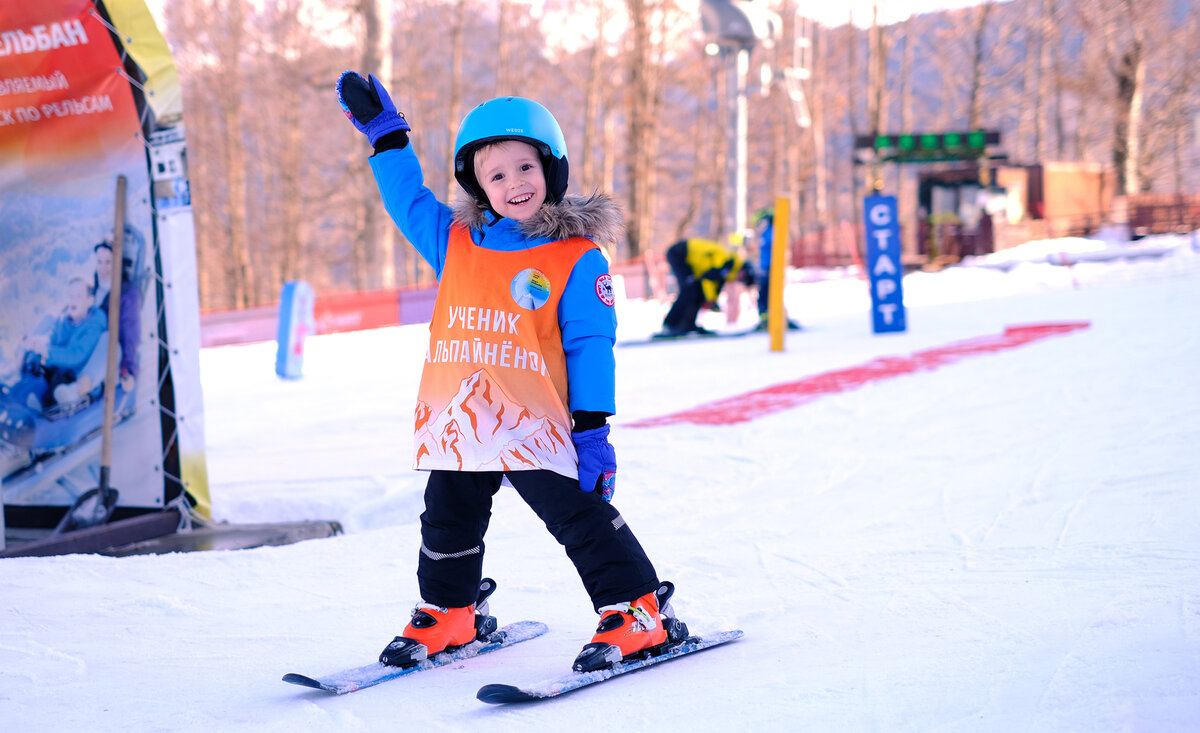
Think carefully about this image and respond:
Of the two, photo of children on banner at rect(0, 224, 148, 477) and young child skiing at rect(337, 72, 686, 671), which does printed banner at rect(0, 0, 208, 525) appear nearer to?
photo of children on banner at rect(0, 224, 148, 477)

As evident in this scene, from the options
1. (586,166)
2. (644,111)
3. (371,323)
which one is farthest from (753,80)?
(371,323)

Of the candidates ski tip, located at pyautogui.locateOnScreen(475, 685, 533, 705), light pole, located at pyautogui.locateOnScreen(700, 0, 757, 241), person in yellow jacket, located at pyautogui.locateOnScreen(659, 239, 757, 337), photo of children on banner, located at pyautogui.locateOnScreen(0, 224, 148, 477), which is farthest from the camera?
light pole, located at pyautogui.locateOnScreen(700, 0, 757, 241)

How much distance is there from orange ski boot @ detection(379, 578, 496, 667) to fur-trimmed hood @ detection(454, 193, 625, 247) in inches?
37.7

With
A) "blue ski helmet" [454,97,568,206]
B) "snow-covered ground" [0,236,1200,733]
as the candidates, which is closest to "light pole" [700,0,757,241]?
"snow-covered ground" [0,236,1200,733]

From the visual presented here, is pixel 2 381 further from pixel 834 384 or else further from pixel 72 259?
pixel 834 384

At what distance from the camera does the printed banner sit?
15.0 ft

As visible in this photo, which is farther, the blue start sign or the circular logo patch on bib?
the blue start sign

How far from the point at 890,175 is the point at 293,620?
204ft

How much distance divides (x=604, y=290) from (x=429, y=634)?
95 cm

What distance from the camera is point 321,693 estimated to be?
2.57m

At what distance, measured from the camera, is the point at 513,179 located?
2.69 m

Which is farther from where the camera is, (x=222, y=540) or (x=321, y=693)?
(x=222, y=540)

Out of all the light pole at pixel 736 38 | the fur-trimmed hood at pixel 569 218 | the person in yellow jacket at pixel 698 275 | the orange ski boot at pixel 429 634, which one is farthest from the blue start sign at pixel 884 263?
the light pole at pixel 736 38

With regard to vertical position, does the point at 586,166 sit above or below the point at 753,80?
below
